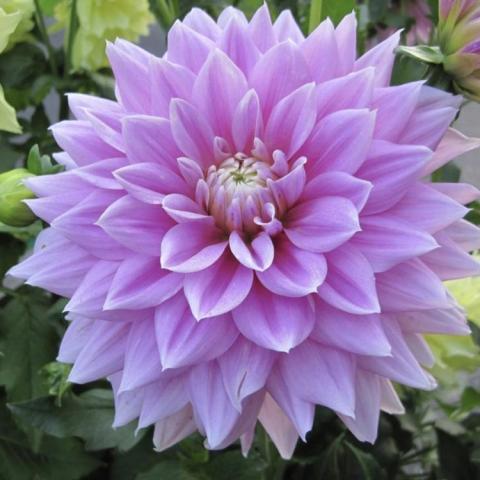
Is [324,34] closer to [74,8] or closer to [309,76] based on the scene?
[309,76]

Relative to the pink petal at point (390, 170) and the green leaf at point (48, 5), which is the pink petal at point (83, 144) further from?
the green leaf at point (48, 5)

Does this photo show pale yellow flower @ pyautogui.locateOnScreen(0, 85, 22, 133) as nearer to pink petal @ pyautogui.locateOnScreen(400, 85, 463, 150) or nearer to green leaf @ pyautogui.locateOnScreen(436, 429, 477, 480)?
pink petal @ pyautogui.locateOnScreen(400, 85, 463, 150)

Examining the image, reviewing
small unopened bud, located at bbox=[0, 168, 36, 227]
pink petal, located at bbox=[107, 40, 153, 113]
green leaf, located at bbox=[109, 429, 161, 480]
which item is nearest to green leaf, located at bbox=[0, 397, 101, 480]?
green leaf, located at bbox=[109, 429, 161, 480]

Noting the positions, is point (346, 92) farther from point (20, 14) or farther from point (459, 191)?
point (20, 14)

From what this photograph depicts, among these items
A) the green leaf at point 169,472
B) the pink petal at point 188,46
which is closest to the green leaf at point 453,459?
the green leaf at point 169,472

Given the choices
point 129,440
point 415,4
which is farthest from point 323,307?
point 415,4
